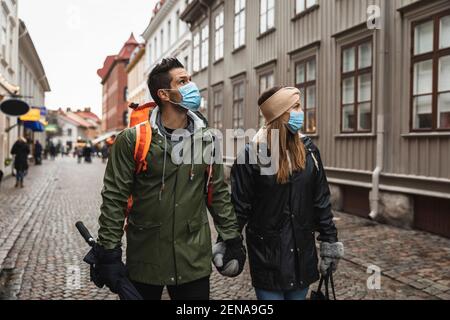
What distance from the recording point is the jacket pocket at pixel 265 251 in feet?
9.52

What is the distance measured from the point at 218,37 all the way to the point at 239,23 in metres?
2.83

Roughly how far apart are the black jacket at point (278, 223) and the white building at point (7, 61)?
16.2m

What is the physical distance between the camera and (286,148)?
10.0 feet

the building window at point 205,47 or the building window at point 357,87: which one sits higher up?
the building window at point 205,47

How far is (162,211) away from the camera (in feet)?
8.82

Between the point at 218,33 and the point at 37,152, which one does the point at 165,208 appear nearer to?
the point at 218,33

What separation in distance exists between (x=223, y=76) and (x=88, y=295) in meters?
15.3

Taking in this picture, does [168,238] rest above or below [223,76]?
below

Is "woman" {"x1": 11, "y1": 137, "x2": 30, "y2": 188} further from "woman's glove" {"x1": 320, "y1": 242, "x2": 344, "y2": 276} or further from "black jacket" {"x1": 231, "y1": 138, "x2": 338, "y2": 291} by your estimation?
"woman's glove" {"x1": 320, "y1": 242, "x2": 344, "y2": 276}

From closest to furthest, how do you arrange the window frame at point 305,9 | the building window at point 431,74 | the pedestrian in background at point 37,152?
the building window at point 431,74
the window frame at point 305,9
the pedestrian in background at point 37,152

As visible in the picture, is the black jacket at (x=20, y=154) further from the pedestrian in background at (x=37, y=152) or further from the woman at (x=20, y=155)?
the pedestrian in background at (x=37, y=152)

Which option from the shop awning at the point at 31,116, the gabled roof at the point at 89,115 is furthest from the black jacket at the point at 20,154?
the gabled roof at the point at 89,115
